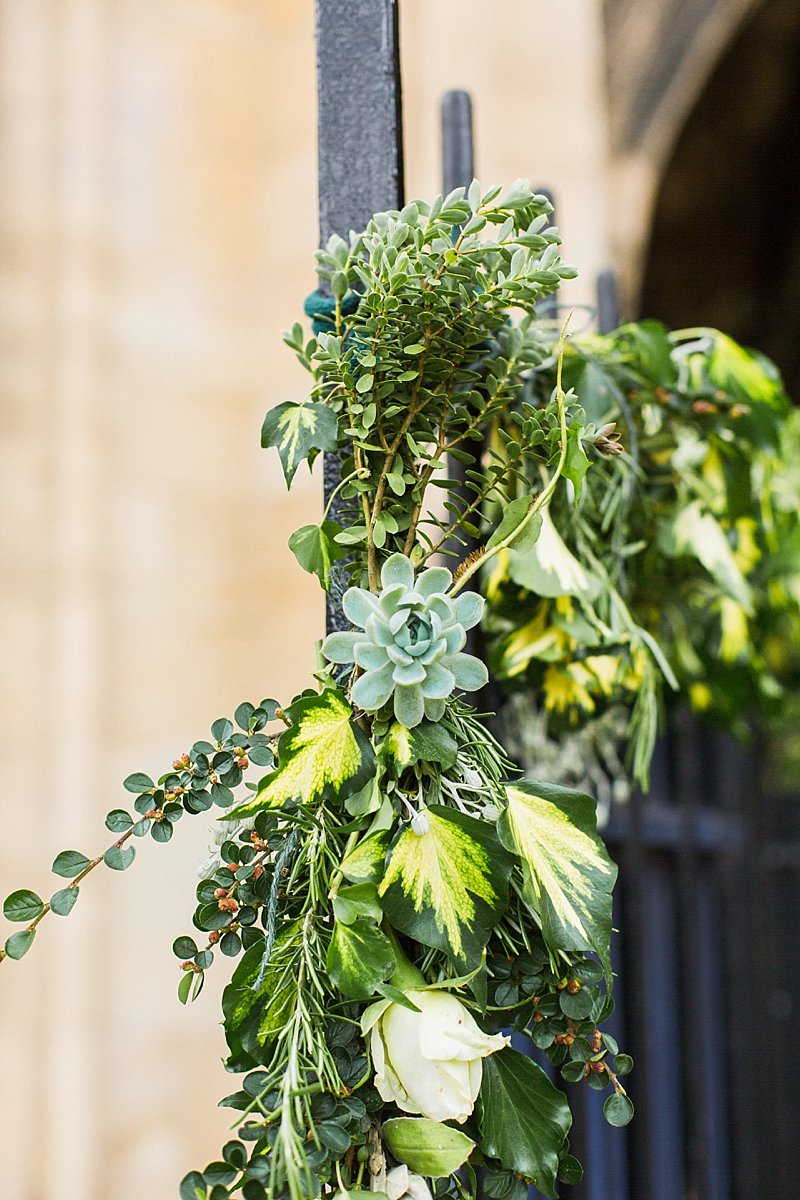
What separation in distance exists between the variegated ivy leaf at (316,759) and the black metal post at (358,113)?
0.21 meters

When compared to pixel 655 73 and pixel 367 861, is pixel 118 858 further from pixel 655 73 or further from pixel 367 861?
pixel 655 73

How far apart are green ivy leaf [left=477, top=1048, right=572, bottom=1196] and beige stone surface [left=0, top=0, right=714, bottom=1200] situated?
1.59 ft

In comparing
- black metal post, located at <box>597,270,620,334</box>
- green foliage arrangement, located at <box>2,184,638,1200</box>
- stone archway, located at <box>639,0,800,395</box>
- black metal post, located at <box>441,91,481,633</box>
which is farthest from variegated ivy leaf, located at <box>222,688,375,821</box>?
stone archway, located at <box>639,0,800,395</box>

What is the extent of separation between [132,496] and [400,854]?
21.7 inches

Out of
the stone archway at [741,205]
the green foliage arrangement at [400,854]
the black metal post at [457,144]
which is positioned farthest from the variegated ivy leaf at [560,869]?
the stone archway at [741,205]

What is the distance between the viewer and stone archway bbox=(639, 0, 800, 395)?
1.71 meters

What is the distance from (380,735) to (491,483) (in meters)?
0.09

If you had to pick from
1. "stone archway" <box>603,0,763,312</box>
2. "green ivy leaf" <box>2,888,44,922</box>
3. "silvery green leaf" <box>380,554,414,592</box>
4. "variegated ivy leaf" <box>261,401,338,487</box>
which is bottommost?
"green ivy leaf" <box>2,888,44,922</box>

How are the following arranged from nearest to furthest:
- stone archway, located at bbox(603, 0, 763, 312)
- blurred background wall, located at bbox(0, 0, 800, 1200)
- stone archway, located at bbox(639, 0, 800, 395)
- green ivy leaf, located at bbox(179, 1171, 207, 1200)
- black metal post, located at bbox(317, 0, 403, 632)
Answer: green ivy leaf, located at bbox(179, 1171, 207, 1200) → black metal post, located at bbox(317, 0, 403, 632) → blurred background wall, located at bbox(0, 0, 800, 1200) → stone archway, located at bbox(603, 0, 763, 312) → stone archway, located at bbox(639, 0, 800, 395)

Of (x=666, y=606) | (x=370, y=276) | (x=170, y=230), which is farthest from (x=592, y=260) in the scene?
(x=370, y=276)

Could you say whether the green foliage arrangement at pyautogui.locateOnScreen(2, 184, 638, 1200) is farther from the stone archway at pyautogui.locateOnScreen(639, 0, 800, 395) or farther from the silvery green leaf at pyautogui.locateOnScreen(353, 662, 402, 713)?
the stone archway at pyautogui.locateOnScreen(639, 0, 800, 395)

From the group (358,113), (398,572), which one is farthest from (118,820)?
(358,113)

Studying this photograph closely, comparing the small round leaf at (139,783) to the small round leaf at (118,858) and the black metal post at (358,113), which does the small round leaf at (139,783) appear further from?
the black metal post at (358,113)

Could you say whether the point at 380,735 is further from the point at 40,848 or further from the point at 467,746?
the point at 40,848
